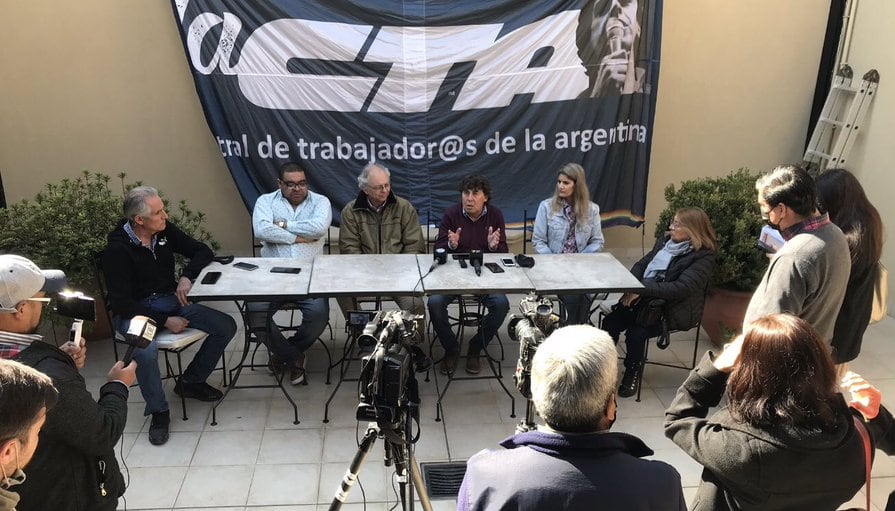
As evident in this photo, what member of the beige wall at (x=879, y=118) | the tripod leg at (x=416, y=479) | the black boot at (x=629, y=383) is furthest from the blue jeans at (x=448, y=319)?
the beige wall at (x=879, y=118)

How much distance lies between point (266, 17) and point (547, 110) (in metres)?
2.16

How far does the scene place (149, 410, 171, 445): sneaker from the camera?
10.3 feet

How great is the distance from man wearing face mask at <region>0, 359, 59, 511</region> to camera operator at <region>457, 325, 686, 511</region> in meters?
0.92

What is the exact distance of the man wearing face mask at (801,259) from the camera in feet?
7.51

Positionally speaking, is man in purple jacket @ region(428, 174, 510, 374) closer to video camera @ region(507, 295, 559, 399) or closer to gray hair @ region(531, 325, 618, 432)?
video camera @ region(507, 295, 559, 399)

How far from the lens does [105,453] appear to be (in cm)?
186

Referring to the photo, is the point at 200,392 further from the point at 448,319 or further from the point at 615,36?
the point at 615,36

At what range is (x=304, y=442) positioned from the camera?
3.19 m

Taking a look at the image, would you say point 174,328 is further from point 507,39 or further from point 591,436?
point 507,39

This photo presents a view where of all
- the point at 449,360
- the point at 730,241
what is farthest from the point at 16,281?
the point at 730,241

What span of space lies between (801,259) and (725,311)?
1841 mm

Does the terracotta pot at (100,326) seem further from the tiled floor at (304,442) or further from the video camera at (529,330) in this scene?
the video camera at (529,330)

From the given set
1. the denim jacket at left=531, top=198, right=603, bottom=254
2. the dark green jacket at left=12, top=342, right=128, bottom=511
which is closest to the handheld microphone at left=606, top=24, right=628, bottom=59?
the denim jacket at left=531, top=198, right=603, bottom=254

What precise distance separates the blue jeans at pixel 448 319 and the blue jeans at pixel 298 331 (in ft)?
2.12
